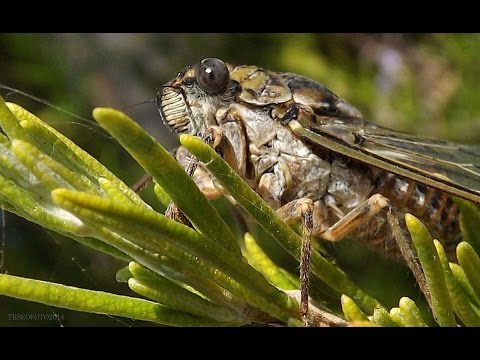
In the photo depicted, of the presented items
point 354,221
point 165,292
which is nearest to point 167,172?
point 165,292

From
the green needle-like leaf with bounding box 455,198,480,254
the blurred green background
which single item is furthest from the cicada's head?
the green needle-like leaf with bounding box 455,198,480,254

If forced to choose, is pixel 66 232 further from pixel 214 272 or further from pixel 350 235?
pixel 350 235

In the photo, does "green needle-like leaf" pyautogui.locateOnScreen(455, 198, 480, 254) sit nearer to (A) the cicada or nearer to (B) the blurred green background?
(A) the cicada

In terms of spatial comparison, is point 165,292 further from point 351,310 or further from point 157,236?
point 351,310

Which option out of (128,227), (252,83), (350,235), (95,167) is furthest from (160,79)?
(128,227)

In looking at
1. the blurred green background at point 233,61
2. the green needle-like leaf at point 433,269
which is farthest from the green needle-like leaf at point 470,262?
the blurred green background at point 233,61

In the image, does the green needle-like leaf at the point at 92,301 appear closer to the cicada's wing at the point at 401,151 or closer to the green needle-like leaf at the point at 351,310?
the green needle-like leaf at the point at 351,310
